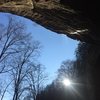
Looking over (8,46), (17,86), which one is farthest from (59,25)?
(17,86)

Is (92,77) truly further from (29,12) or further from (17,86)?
(17,86)

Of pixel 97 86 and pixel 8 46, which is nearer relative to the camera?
pixel 97 86

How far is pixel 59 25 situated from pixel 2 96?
29.2 m

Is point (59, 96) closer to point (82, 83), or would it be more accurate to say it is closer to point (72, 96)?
point (72, 96)

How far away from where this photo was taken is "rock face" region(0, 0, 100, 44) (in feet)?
19.4

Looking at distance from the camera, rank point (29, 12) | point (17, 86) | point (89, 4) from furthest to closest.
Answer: point (17, 86) < point (29, 12) < point (89, 4)

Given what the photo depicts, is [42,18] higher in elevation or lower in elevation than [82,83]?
lower

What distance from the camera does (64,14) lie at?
651cm

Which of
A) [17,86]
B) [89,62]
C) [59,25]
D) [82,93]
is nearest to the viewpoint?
[59,25]

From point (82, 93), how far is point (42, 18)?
8.22 meters

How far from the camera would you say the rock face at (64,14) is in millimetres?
5922

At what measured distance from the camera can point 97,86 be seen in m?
11.2

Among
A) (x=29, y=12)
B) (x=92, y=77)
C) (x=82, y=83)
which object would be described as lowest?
(x=29, y=12)

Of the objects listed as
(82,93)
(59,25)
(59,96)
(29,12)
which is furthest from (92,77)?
Result: (59,96)
